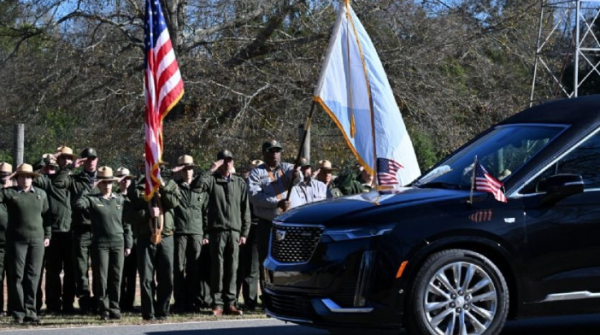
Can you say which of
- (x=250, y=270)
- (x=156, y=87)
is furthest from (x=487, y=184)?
(x=250, y=270)

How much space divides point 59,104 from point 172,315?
33.8 feet

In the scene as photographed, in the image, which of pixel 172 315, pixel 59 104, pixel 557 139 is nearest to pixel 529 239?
pixel 557 139

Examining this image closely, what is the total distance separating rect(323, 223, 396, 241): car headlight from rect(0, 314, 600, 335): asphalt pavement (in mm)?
1661

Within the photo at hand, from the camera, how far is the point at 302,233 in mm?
8305

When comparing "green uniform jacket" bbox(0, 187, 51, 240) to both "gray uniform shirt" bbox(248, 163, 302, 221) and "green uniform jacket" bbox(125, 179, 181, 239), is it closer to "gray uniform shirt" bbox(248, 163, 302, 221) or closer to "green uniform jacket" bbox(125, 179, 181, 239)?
"green uniform jacket" bbox(125, 179, 181, 239)

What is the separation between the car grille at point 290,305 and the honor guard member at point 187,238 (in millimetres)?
4524

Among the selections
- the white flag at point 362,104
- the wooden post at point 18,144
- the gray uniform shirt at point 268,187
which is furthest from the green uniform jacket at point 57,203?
the white flag at point 362,104

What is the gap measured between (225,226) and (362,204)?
501 centimetres

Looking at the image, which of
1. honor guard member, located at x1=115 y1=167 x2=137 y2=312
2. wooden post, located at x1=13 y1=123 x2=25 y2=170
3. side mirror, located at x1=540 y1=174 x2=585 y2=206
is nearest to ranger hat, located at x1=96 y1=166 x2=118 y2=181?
honor guard member, located at x1=115 y1=167 x2=137 y2=312

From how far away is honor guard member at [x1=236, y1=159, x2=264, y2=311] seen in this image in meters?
13.4

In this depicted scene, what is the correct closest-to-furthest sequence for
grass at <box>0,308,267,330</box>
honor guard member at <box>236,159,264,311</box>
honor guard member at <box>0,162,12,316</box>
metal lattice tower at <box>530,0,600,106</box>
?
1. grass at <box>0,308,267,330</box>
2. honor guard member at <box>0,162,12,316</box>
3. honor guard member at <box>236,159,264,311</box>
4. metal lattice tower at <box>530,0,600,106</box>

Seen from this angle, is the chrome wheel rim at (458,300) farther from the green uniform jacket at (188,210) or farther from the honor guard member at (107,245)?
the green uniform jacket at (188,210)

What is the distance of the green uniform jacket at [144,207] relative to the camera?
12031 mm

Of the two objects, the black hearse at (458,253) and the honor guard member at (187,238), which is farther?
the honor guard member at (187,238)
